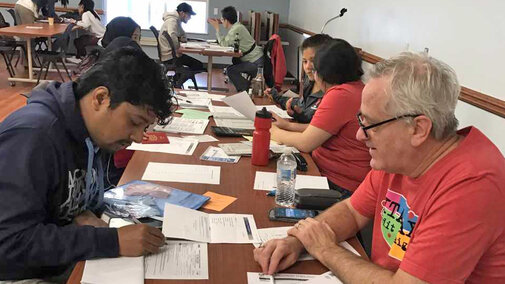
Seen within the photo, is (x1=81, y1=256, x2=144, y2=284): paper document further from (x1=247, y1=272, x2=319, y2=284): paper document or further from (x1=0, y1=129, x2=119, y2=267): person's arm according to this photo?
(x1=247, y1=272, x2=319, y2=284): paper document

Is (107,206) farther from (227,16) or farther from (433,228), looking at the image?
(227,16)

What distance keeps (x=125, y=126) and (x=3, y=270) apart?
1.62ft

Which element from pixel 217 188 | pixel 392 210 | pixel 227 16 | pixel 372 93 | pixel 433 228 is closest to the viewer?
pixel 433 228

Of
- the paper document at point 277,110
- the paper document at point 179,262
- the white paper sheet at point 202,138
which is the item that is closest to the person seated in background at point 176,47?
the paper document at point 277,110

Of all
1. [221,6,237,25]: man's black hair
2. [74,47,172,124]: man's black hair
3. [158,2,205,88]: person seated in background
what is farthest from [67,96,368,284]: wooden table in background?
[221,6,237,25]: man's black hair

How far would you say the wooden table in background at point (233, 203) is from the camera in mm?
1158

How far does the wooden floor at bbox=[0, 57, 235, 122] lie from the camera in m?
5.36

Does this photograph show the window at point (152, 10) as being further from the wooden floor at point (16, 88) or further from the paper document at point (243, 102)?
the paper document at point (243, 102)

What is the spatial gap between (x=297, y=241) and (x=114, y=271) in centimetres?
48

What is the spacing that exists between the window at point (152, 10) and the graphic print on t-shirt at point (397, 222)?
341 inches

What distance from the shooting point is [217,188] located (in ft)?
5.58

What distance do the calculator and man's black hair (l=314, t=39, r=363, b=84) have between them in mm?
517

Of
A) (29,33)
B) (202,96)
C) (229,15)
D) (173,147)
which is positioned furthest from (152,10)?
(173,147)

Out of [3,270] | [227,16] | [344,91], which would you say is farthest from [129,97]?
[227,16]
